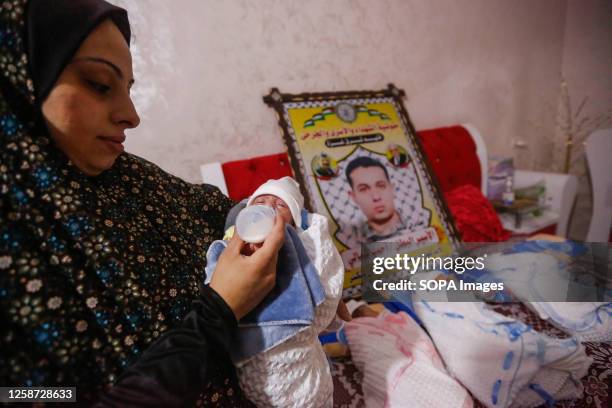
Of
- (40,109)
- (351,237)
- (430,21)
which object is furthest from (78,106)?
(430,21)

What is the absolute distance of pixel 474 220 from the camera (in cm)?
207

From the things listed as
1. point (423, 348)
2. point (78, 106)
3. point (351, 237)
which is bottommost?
point (423, 348)

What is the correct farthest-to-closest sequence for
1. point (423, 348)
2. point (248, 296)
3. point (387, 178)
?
point (387, 178)
point (423, 348)
point (248, 296)

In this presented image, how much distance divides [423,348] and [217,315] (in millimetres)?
781

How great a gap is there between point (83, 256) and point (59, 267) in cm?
5

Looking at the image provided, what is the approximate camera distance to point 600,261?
4.58 feet

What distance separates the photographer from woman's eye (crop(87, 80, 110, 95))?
661 millimetres

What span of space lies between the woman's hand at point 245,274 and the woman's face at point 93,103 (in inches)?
13.8

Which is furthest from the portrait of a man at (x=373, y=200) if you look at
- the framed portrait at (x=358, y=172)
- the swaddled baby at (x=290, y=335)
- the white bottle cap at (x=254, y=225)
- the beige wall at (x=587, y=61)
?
the beige wall at (x=587, y=61)

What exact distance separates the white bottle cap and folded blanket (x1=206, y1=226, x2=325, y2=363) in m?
0.12

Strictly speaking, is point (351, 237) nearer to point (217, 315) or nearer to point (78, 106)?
point (217, 315)

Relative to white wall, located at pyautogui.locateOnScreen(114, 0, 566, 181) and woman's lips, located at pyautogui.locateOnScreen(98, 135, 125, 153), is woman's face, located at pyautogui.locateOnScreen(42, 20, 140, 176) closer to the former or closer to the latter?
woman's lips, located at pyautogui.locateOnScreen(98, 135, 125, 153)

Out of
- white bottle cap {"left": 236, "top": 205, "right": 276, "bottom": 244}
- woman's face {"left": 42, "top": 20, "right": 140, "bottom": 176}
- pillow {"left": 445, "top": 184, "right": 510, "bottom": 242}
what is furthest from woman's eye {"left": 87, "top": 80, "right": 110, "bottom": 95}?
pillow {"left": 445, "top": 184, "right": 510, "bottom": 242}

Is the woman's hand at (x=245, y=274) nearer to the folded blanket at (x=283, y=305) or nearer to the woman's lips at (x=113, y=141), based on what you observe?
the folded blanket at (x=283, y=305)
